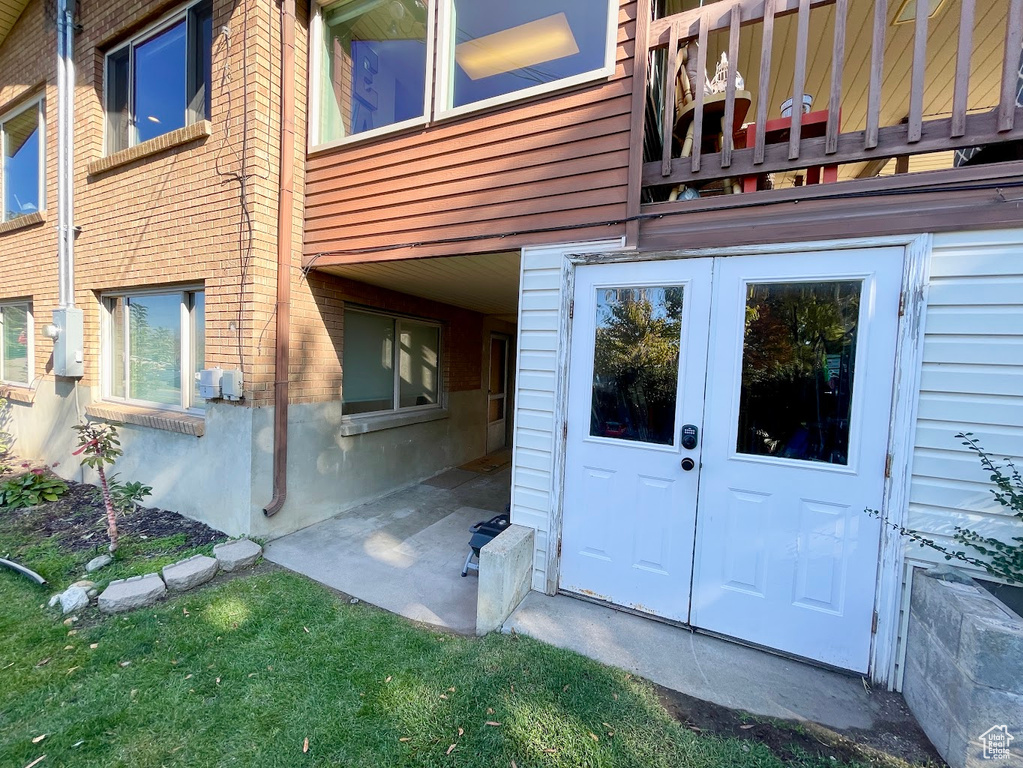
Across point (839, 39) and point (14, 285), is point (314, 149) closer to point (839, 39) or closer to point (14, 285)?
point (839, 39)

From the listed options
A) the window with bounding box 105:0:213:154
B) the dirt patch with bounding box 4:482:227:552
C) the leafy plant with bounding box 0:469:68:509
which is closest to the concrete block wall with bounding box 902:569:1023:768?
the dirt patch with bounding box 4:482:227:552

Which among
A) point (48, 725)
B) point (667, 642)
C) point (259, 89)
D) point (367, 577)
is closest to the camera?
point (48, 725)

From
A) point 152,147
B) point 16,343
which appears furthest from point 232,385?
point 16,343

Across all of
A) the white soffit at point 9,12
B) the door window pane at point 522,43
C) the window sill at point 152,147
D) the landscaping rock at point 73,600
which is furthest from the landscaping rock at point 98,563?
the white soffit at point 9,12

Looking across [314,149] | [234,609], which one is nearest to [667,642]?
[234,609]

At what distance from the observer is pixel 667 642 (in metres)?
2.53

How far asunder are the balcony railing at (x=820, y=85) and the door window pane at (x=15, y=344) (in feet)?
28.4

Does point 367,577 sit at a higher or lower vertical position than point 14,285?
lower

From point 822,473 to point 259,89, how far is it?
5.19 meters

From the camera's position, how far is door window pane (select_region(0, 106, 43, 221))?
594 centimetres

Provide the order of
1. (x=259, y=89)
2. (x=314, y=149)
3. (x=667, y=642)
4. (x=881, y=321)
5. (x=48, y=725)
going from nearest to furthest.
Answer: (x=48, y=725), (x=881, y=321), (x=667, y=642), (x=259, y=89), (x=314, y=149)

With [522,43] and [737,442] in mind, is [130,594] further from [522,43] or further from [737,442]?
[522,43]

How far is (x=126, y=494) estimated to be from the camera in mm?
3588

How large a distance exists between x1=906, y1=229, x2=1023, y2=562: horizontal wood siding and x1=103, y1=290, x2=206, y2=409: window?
5502 mm
